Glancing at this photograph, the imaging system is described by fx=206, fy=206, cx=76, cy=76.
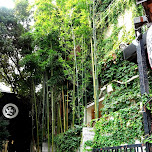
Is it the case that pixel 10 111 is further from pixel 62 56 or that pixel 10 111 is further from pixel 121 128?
pixel 121 128

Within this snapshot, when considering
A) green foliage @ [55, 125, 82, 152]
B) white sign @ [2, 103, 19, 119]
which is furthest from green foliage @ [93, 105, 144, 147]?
white sign @ [2, 103, 19, 119]

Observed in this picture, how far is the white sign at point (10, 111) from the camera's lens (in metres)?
8.90

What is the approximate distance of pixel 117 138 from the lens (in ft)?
12.6

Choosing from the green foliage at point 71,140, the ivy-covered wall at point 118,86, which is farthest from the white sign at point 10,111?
the ivy-covered wall at point 118,86

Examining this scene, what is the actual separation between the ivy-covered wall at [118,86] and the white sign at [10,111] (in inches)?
193

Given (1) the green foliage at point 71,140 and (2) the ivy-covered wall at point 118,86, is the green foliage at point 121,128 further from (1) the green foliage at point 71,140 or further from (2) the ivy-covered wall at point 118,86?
(1) the green foliage at point 71,140

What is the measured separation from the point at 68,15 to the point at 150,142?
424cm

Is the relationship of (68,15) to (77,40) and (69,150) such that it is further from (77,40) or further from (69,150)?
(69,150)

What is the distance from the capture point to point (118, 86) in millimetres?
5184

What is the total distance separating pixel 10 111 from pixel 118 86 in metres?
5.67

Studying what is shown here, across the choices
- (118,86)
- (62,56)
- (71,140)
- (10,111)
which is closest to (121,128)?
(118,86)

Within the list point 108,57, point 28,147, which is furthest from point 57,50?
point 28,147

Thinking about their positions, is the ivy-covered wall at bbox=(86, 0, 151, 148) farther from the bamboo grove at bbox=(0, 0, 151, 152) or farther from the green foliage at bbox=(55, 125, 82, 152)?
the green foliage at bbox=(55, 125, 82, 152)

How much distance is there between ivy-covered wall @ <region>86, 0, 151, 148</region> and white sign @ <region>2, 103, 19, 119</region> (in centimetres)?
490
